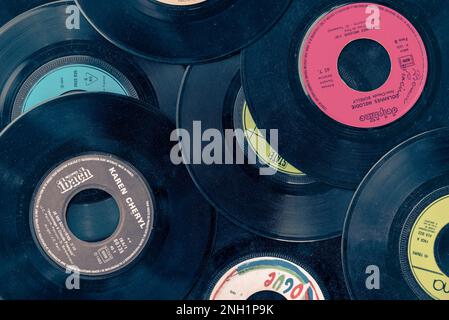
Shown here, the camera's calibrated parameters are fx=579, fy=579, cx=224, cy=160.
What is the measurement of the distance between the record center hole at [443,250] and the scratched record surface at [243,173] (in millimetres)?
208

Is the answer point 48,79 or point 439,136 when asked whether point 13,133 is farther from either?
point 439,136

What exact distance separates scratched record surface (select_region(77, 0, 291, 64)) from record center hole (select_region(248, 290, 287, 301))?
54cm

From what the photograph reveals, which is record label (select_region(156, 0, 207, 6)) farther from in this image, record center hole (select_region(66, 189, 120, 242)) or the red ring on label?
record center hole (select_region(66, 189, 120, 242))

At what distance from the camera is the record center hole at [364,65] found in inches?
49.6

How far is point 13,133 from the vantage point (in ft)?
3.96

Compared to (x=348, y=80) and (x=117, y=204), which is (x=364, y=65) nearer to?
(x=348, y=80)

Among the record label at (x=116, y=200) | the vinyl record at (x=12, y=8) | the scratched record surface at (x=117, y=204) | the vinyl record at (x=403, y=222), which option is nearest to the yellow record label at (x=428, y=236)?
the vinyl record at (x=403, y=222)

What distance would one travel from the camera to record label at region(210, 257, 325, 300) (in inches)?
52.4

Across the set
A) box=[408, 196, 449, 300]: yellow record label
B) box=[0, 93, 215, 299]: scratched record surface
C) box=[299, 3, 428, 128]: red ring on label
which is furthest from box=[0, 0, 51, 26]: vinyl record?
box=[408, 196, 449, 300]: yellow record label

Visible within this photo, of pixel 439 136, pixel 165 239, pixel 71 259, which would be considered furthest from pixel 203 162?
pixel 439 136

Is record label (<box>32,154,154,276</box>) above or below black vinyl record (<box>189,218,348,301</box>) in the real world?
above

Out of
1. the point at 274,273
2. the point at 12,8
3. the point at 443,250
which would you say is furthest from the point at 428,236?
the point at 12,8

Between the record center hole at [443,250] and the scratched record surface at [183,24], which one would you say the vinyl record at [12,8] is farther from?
the record center hole at [443,250]
